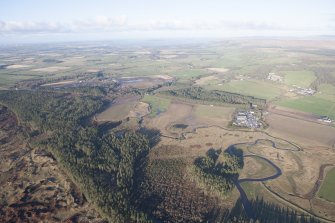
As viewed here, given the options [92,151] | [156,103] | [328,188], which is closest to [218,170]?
[328,188]

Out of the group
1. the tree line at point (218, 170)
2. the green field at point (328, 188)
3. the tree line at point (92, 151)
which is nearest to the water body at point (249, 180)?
the tree line at point (218, 170)

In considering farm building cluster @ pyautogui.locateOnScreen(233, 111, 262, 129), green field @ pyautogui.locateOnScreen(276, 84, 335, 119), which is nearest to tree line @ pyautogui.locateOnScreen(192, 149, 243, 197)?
farm building cluster @ pyautogui.locateOnScreen(233, 111, 262, 129)

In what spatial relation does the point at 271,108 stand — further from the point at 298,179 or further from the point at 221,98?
the point at 298,179

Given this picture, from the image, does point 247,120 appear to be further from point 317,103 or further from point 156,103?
point 317,103

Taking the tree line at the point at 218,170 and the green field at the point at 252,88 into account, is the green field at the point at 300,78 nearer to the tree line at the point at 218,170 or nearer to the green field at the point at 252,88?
the green field at the point at 252,88

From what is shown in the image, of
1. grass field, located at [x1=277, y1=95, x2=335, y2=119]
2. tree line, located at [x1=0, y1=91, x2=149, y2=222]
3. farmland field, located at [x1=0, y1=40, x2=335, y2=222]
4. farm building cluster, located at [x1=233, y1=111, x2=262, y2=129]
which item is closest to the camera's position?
tree line, located at [x1=0, y1=91, x2=149, y2=222]

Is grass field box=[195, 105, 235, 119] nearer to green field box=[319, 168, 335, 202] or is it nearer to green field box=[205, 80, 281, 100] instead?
green field box=[205, 80, 281, 100]
